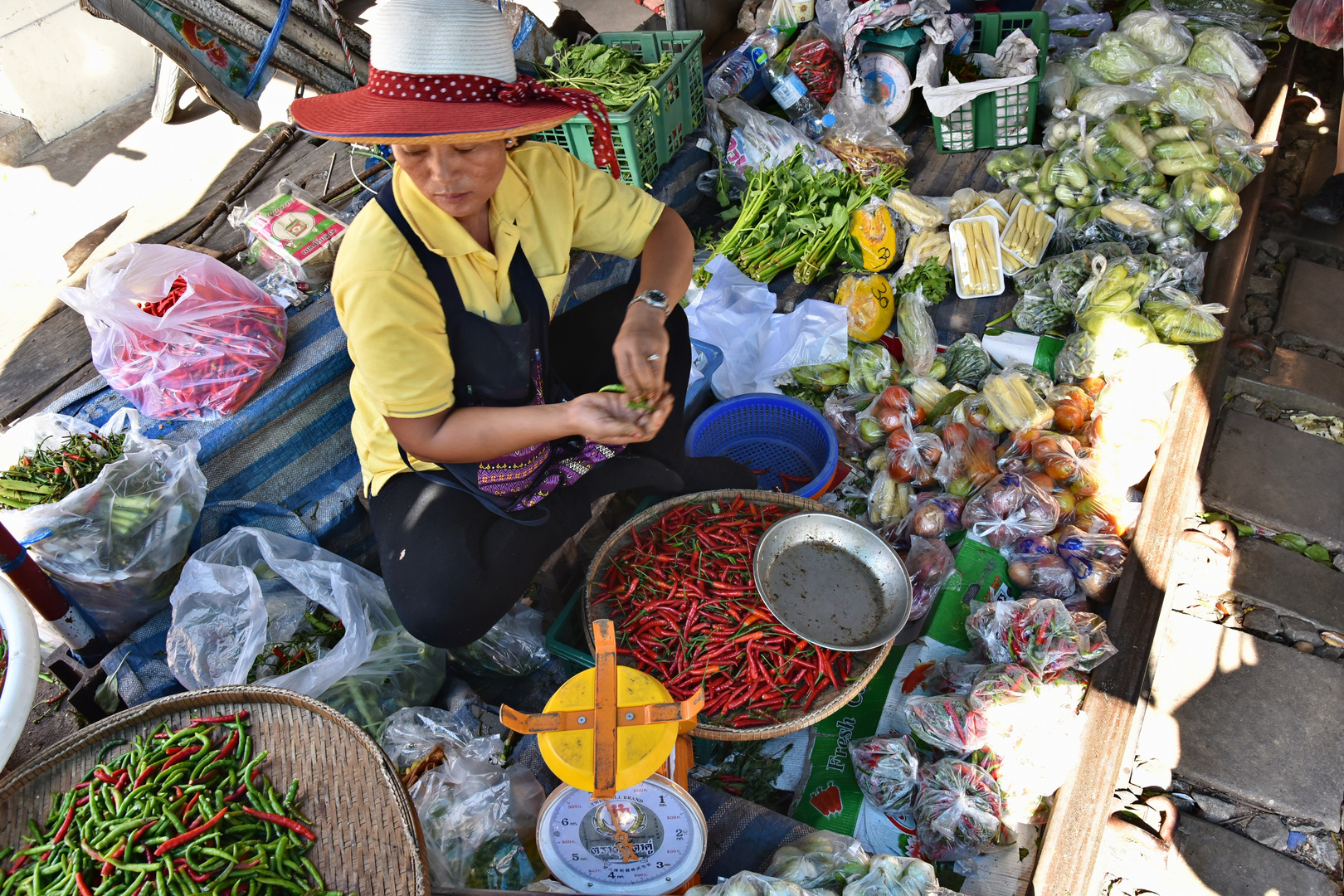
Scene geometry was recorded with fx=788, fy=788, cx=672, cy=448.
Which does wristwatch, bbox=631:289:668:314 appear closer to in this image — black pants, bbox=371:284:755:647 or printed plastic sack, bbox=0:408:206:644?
black pants, bbox=371:284:755:647

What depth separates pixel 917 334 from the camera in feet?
11.1

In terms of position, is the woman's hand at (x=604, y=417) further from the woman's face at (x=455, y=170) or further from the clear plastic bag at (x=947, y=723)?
the clear plastic bag at (x=947, y=723)

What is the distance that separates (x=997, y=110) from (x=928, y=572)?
2719 millimetres

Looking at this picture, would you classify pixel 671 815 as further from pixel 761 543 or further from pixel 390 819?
pixel 761 543

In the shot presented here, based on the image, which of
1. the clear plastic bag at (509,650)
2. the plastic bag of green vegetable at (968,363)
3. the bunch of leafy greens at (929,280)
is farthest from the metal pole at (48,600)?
the bunch of leafy greens at (929,280)

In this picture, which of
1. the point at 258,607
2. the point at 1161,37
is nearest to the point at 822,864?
the point at 258,607

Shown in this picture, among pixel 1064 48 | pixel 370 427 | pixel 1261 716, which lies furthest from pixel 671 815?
pixel 1064 48

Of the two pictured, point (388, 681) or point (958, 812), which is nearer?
point (958, 812)

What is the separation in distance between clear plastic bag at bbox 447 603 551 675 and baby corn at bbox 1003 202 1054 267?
265cm

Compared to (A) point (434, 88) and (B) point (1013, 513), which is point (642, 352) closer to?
(A) point (434, 88)

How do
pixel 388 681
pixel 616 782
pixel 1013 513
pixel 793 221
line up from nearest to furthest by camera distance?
pixel 616 782
pixel 388 681
pixel 1013 513
pixel 793 221

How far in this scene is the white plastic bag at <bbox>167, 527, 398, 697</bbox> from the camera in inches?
84.2

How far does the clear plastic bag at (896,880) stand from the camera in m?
1.71

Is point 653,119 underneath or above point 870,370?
above
